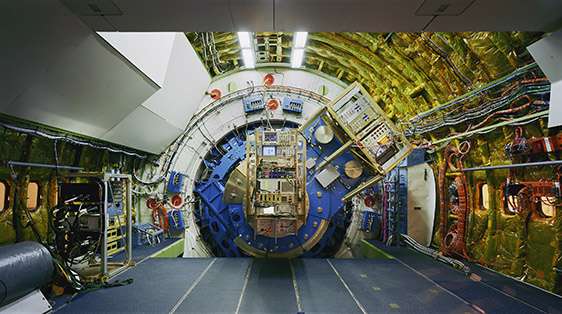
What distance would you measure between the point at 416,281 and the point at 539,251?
1481 millimetres

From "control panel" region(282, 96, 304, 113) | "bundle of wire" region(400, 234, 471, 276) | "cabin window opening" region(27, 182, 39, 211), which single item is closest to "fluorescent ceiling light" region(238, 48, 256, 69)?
"control panel" region(282, 96, 304, 113)

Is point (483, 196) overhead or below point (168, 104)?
below

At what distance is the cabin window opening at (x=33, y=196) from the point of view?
4.33 m

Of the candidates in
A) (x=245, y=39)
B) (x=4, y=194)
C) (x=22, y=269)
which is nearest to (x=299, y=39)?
(x=245, y=39)

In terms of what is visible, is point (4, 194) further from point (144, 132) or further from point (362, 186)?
point (362, 186)

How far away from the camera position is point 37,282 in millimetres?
3141

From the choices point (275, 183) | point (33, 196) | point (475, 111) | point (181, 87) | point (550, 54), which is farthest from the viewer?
point (181, 87)

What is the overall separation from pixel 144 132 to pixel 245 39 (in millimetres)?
2679

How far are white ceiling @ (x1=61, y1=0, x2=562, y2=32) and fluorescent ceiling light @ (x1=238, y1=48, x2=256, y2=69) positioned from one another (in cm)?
382

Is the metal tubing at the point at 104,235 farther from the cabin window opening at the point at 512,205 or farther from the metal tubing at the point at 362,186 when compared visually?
the cabin window opening at the point at 512,205

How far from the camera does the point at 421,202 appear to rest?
20.7 feet

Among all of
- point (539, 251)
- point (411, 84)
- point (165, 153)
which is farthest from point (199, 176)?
point (539, 251)

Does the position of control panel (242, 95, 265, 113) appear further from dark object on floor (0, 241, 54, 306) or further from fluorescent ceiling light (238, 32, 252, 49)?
dark object on floor (0, 241, 54, 306)

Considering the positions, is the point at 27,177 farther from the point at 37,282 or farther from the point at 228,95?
the point at 228,95
